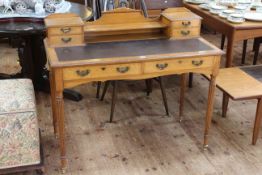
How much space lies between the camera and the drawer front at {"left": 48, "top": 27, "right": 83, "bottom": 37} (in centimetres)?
214

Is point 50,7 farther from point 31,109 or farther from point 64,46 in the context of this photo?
point 31,109

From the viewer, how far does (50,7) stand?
281cm

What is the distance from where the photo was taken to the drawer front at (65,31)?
214 cm

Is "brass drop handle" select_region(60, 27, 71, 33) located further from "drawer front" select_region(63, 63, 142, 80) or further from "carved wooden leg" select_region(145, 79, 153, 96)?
"carved wooden leg" select_region(145, 79, 153, 96)

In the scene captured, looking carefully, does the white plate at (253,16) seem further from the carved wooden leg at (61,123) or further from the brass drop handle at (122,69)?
the carved wooden leg at (61,123)

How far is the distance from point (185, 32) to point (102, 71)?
679 millimetres

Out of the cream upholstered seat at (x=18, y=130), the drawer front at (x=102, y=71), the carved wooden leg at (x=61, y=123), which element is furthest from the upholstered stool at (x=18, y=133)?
the drawer front at (x=102, y=71)

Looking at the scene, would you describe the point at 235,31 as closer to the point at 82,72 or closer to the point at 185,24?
the point at 185,24

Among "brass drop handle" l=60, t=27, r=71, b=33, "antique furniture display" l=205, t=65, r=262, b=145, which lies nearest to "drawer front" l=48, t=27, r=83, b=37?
"brass drop handle" l=60, t=27, r=71, b=33

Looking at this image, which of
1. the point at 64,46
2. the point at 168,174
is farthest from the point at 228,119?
the point at 64,46

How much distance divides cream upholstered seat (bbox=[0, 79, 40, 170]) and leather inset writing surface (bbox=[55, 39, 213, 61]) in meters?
0.35

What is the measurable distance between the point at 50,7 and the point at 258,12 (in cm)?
170

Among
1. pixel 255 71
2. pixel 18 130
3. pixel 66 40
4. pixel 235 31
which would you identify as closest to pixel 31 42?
pixel 66 40

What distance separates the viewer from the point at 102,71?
79.1 inches
